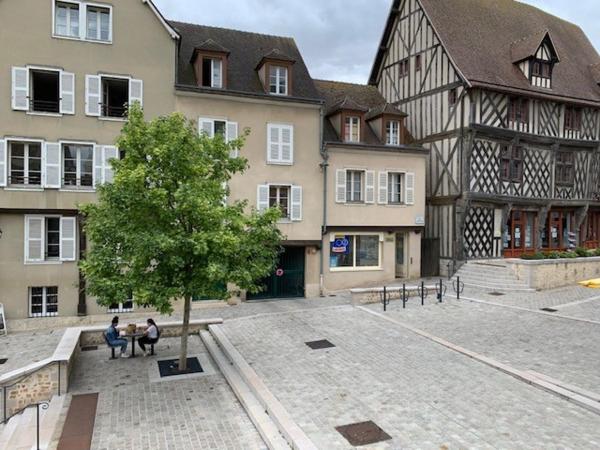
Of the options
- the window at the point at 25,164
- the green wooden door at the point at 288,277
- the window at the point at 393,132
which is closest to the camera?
the window at the point at 25,164

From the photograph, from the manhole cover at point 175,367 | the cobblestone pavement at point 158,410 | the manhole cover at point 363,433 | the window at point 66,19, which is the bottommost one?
the cobblestone pavement at point 158,410

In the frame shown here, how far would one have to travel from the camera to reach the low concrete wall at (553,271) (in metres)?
17.8

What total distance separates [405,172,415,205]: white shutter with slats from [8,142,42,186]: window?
1430 centimetres

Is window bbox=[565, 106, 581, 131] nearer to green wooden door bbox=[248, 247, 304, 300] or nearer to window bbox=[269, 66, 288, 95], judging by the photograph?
window bbox=[269, 66, 288, 95]

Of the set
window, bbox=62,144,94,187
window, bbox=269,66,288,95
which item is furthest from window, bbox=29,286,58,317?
window, bbox=269,66,288,95

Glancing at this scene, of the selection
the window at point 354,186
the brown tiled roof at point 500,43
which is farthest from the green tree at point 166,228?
the brown tiled roof at point 500,43

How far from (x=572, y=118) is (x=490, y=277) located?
1079 centimetres

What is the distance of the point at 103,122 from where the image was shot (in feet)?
51.1

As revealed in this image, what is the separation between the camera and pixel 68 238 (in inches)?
602

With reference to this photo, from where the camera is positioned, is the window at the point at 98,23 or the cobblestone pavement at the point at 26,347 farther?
the window at the point at 98,23

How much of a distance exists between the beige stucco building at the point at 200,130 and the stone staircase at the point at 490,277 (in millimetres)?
2325

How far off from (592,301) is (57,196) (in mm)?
18726

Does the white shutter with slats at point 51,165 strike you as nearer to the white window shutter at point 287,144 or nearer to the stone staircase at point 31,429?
the white window shutter at point 287,144

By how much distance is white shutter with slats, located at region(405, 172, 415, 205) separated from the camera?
65.6ft
